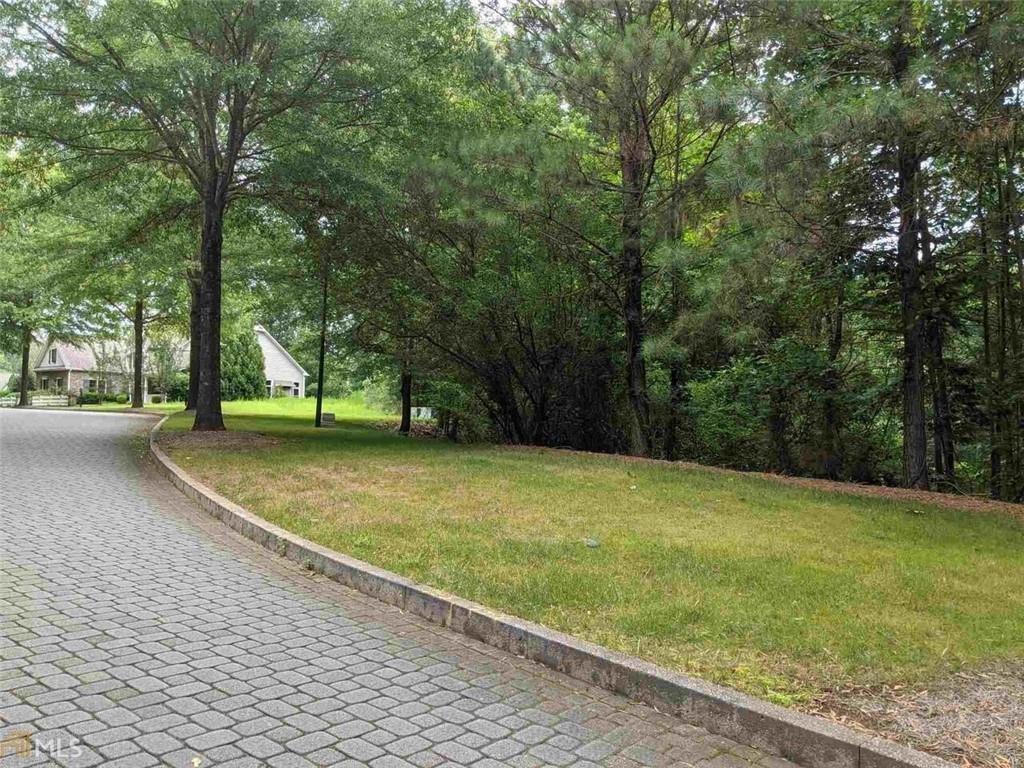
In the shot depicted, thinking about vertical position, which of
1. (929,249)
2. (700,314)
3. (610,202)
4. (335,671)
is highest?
(610,202)

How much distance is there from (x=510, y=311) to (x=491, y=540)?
808 cm

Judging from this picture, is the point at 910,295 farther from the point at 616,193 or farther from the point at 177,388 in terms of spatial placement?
the point at 177,388

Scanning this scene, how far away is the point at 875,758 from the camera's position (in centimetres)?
286

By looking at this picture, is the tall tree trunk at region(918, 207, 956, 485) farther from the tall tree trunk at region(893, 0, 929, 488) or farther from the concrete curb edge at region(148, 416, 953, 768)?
the concrete curb edge at region(148, 416, 953, 768)

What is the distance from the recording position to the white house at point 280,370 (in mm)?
60375

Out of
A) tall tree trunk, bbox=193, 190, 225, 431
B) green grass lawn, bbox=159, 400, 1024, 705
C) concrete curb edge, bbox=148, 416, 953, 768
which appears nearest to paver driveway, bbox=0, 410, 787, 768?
concrete curb edge, bbox=148, 416, 953, 768

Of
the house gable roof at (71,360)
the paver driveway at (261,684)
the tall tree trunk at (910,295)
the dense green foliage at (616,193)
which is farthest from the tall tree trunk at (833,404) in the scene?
the house gable roof at (71,360)

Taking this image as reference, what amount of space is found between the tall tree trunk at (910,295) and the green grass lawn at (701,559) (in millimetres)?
2037

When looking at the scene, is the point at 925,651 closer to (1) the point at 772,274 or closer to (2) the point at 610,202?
(1) the point at 772,274

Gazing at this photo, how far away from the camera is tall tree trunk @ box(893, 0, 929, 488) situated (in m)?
9.19

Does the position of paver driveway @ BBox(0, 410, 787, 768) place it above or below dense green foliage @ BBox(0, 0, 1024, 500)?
below

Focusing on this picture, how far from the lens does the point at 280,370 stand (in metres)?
61.8

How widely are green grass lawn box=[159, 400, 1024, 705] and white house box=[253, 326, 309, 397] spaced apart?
2067 inches

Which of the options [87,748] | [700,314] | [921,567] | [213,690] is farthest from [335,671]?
[700,314]
